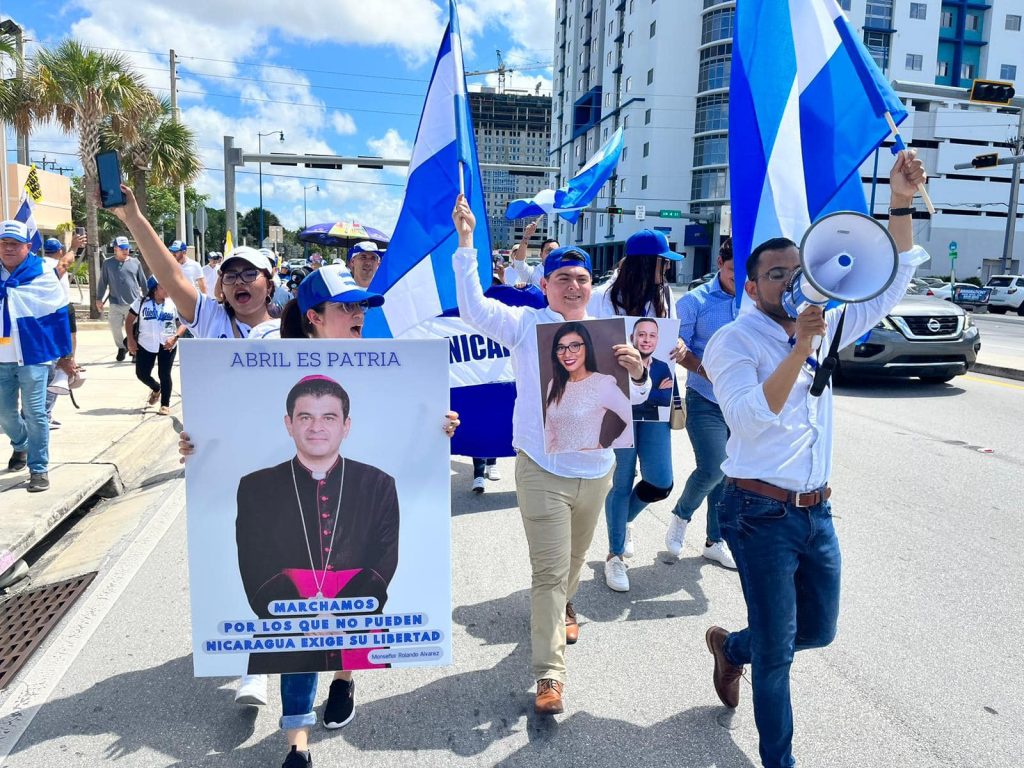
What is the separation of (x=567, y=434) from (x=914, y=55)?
237 feet

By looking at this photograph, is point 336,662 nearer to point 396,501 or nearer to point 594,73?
point 396,501

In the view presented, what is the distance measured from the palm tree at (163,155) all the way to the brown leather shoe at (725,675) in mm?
24386

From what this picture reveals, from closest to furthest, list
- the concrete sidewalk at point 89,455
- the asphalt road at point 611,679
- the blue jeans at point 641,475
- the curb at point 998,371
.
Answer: the asphalt road at point 611,679 → the blue jeans at point 641,475 → the concrete sidewalk at point 89,455 → the curb at point 998,371

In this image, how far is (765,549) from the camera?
2631 millimetres

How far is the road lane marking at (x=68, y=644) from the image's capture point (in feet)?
10.2

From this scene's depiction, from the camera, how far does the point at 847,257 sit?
233 cm

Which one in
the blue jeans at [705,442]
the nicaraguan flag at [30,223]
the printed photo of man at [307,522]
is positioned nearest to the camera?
the printed photo of man at [307,522]

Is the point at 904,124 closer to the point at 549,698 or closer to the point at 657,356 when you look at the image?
the point at 657,356

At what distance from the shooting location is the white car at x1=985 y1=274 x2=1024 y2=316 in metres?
34.2

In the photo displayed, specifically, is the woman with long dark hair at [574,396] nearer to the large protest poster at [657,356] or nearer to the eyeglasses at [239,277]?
the large protest poster at [657,356]

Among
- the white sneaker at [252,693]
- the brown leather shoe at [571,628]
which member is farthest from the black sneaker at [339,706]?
the brown leather shoe at [571,628]

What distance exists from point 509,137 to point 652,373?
14316cm

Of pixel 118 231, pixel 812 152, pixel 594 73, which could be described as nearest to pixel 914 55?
pixel 594 73

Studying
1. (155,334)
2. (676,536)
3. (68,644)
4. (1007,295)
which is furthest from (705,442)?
(1007,295)
